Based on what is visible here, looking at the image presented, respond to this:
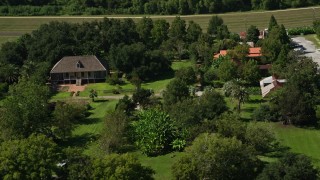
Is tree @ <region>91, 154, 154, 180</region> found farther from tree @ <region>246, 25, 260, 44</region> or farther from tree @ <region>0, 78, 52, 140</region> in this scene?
tree @ <region>246, 25, 260, 44</region>

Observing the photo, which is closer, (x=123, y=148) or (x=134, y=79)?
(x=123, y=148)

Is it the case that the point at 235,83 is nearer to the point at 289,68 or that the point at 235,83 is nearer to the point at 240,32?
the point at 289,68

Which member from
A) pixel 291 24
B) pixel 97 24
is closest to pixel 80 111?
pixel 97 24

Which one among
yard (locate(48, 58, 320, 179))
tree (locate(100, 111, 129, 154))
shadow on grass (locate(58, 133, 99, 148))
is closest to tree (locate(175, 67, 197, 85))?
yard (locate(48, 58, 320, 179))

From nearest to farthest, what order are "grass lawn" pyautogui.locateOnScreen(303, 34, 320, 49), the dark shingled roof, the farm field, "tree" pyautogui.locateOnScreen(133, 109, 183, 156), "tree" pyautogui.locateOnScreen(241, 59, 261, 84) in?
"tree" pyautogui.locateOnScreen(133, 109, 183, 156)
"tree" pyautogui.locateOnScreen(241, 59, 261, 84)
the dark shingled roof
"grass lawn" pyautogui.locateOnScreen(303, 34, 320, 49)
the farm field

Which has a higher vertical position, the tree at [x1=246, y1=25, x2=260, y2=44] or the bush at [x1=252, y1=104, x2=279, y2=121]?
the tree at [x1=246, y1=25, x2=260, y2=44]

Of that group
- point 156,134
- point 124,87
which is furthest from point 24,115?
point 124,87
